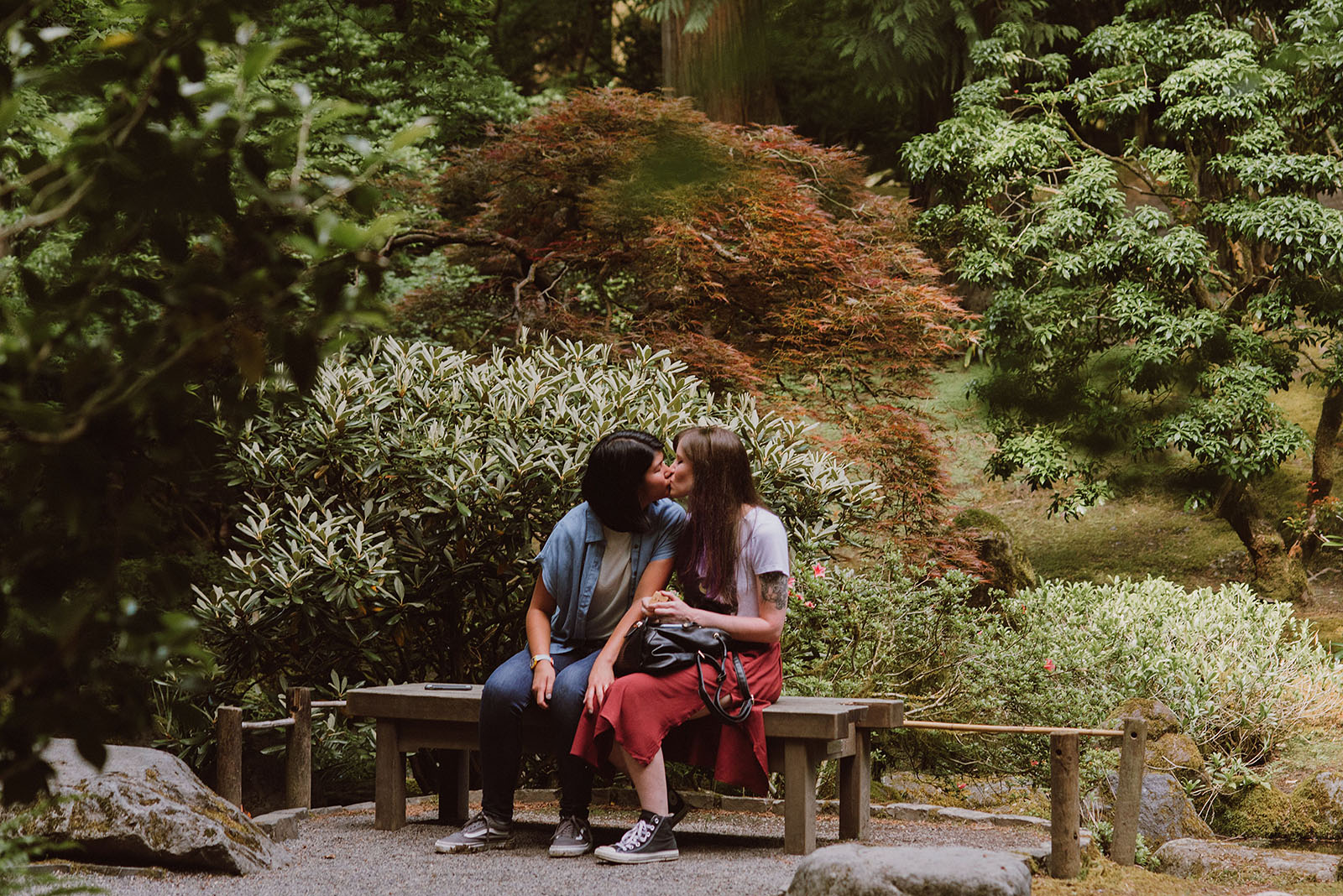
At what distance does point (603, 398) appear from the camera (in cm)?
509

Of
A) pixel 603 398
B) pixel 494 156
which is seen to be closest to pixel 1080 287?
pixel 494 156

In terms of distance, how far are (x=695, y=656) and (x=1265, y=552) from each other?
821 centimetres

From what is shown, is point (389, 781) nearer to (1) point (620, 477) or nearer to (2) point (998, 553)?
(1) point (620, 477)

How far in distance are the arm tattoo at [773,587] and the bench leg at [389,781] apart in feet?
4.58

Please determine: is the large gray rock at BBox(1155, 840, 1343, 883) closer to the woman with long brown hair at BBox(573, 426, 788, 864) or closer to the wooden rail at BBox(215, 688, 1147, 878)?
the wooden rail at BBox(215, 688, 1147, 878)

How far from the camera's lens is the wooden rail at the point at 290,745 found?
13.0 feet

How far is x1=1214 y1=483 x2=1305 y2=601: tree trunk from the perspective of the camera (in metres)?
10.1

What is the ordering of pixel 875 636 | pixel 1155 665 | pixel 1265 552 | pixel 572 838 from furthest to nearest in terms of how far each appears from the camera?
pixel 1265 552 < pixel 1155 665 < pixel 875 636 < pixel 572 838

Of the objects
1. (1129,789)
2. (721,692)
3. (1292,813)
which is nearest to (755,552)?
(721,692)

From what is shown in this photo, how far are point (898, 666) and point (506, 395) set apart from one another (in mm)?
2247

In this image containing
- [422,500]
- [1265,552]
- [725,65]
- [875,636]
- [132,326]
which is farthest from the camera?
[1265,552]

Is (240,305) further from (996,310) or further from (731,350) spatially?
(996,310)

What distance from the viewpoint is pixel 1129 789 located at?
373 centimetres

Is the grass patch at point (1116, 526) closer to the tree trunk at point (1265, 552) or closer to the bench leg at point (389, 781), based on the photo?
the tree trunk at point (1265, 552)
